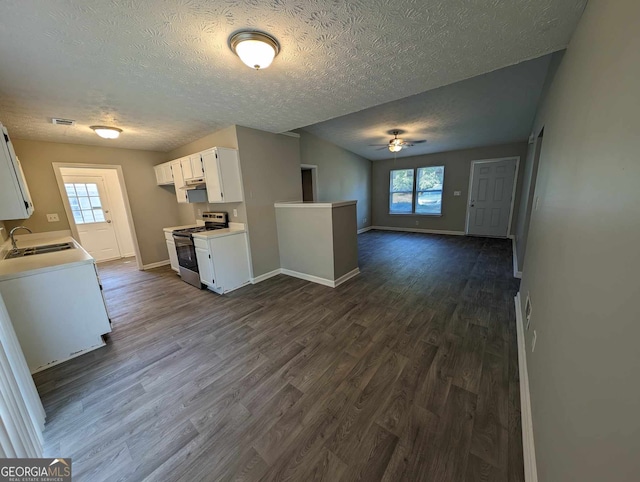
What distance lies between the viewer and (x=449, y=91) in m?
3.14

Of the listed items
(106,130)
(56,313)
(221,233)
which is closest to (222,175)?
(221,233)

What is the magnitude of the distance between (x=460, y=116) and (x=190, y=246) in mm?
5231

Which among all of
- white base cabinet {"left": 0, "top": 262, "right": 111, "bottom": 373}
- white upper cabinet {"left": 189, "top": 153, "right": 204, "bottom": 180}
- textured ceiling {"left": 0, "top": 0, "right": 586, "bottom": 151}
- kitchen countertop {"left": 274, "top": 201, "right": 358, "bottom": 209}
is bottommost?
white base cabinet {"left": 0, "top": 262, "right": 111, "bottom": 373}

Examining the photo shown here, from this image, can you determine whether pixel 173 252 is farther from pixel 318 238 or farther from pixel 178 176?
pixel 318 238

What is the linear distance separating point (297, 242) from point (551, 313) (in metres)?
3.14

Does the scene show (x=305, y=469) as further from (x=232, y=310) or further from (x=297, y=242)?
(x=297, y=242)

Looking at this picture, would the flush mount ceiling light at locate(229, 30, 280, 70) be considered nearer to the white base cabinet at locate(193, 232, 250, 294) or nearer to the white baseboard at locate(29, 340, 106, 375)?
the white base cabinet at locate(193, 232, 250, 294)

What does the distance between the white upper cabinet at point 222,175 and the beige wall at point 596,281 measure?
348 cm

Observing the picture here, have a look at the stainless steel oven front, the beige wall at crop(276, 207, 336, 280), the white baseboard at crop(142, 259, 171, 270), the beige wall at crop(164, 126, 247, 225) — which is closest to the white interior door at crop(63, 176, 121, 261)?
the white baseboard at crop(142, 259, 171, 270)

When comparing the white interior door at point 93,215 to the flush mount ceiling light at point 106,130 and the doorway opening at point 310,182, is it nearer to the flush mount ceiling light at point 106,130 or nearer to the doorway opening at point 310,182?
the flush mount ceiling light at point 106,130

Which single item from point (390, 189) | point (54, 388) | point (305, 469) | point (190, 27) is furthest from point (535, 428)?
point (390, 189)

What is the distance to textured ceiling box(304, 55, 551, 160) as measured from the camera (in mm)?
2938

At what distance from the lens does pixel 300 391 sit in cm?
170

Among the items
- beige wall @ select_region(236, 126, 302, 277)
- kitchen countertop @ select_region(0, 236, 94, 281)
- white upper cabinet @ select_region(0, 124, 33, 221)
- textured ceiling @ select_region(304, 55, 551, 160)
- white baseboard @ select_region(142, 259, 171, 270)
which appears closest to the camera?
white upper cabinet @ select_region(0, 124, 33, 221)
